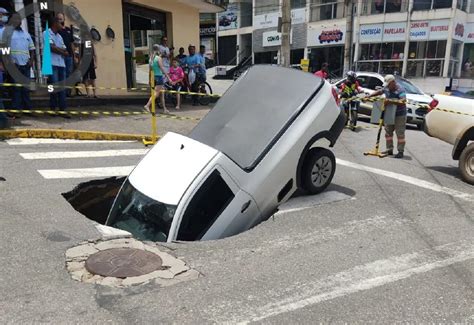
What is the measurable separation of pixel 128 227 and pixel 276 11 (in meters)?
38.1

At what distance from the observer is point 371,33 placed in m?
32.8

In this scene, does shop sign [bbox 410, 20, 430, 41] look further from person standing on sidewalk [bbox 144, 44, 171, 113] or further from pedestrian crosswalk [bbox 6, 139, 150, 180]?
pedestrian crosswalk [bbox 6, 139, 150, 180]

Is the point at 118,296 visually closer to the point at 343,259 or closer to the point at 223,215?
the point at 223,215

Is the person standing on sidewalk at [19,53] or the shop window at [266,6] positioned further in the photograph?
the shop window at [266,6]

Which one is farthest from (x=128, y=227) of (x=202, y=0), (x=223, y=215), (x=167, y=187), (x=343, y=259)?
(x=202, y=0)

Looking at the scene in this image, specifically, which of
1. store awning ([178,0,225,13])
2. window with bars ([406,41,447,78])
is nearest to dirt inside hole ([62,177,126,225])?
store awning ([178,0,225,13])

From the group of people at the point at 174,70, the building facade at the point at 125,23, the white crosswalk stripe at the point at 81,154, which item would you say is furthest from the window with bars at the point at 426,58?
the white crosswalk stripe at the point at 81,154

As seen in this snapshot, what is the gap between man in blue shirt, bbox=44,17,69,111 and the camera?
10484 mm

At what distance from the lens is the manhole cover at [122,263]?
3.96m

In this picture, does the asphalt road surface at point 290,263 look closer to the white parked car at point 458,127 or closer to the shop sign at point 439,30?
the white parked car at point 458,127

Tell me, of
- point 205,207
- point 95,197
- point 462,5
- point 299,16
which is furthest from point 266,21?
point 205,207

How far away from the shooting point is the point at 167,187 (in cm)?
506

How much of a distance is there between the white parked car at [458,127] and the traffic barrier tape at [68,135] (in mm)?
6049

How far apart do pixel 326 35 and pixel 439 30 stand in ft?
29.1
